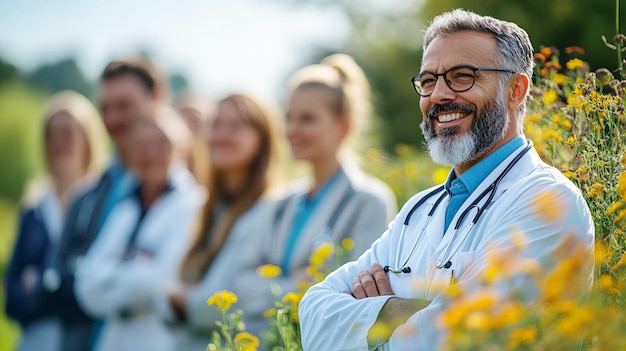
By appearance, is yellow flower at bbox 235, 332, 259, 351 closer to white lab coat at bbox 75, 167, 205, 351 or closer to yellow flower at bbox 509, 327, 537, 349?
yellow flower at bbox 509, 327, 537, 349

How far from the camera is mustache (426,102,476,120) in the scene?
3.41 metres

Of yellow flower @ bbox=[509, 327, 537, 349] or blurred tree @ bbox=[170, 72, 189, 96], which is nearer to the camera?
yellow flower @ bbox=[509, 327, 537, 349]

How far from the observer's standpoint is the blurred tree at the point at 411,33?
11414 mm

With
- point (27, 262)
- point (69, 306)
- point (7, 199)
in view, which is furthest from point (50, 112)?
point (7, 199)

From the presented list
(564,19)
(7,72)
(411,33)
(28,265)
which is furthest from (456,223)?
(7,72)

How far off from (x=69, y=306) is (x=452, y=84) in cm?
435

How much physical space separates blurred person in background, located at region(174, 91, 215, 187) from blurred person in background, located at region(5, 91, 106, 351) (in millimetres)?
881

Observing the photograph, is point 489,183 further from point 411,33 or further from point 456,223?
point 411,33

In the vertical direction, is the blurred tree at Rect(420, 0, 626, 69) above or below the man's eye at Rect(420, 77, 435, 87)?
below

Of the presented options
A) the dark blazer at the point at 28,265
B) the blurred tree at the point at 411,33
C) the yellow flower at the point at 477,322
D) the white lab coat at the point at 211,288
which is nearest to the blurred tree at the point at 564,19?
the blurred tree at the point at 411,33

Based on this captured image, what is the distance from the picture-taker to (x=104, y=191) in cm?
725

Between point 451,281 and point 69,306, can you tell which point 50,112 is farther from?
point 451,281

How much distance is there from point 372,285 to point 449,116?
71 cm

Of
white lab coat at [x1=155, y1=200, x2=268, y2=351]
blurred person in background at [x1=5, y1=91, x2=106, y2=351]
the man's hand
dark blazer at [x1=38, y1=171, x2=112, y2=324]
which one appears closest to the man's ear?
the man's hand
